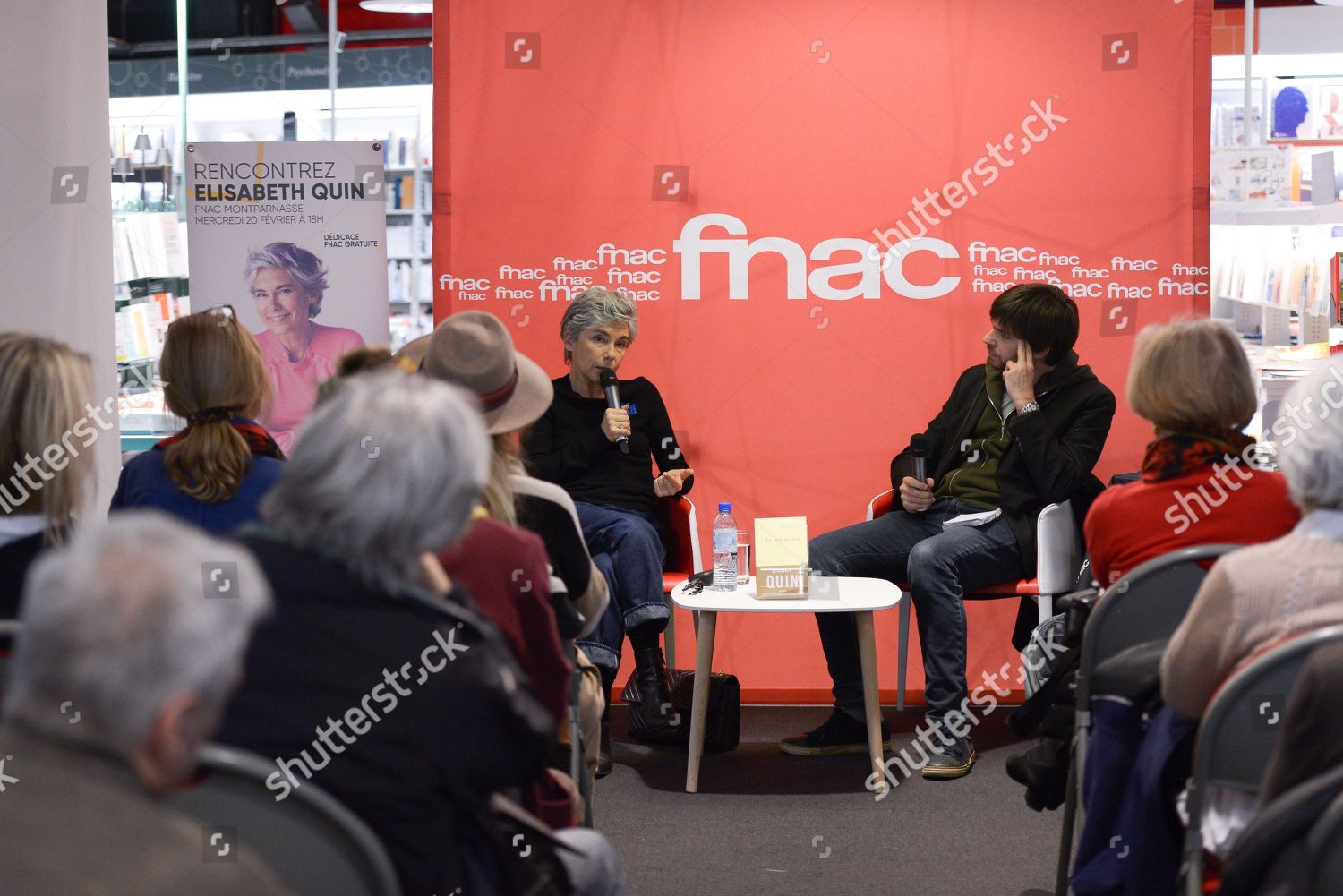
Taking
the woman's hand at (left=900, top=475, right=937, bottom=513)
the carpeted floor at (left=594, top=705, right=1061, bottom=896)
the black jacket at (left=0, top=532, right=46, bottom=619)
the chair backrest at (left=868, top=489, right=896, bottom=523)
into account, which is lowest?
the carpeted floor at (left=594, top=705, right=1061, bottom=896)

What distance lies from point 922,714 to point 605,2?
2678mm

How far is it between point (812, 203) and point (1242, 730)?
3117mm

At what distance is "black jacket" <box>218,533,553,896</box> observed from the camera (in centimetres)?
140

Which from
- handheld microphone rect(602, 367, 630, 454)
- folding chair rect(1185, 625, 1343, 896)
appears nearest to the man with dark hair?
handheld microphone rect(602, 367, 630, 454)

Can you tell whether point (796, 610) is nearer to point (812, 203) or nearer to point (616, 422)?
point (616, 422)

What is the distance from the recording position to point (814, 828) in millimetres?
3430

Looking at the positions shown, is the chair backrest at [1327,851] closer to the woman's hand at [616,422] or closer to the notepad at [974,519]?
the notepad at [974,519]

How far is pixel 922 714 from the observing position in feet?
14.8

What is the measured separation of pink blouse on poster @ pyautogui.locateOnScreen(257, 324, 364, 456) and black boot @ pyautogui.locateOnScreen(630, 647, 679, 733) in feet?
4.74

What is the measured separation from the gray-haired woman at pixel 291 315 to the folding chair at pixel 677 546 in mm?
1242

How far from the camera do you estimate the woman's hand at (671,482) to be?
4277 millimetres

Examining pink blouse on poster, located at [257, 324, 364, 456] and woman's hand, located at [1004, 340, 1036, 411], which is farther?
pink blouse on poster, located at [257, 324, 364, 456]

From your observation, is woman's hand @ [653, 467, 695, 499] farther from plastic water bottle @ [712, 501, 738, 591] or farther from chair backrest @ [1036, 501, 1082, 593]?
chair backrest @ [1036, 501, 1082, 593]

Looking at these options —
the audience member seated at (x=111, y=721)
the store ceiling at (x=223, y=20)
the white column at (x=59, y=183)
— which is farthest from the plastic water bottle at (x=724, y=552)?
the store ceiling at (x=223, y=20)
